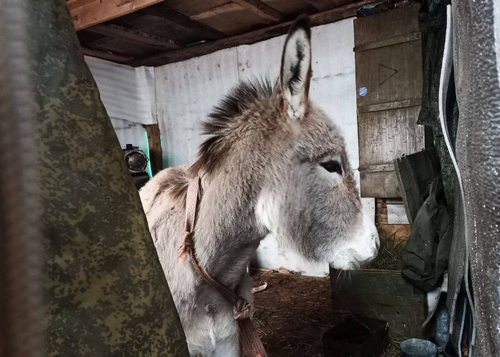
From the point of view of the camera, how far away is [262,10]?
14.1 ft

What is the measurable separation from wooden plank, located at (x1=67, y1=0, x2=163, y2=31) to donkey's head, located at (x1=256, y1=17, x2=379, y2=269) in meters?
2.65

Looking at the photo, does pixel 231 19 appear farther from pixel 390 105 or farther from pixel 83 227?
pixel 83 227

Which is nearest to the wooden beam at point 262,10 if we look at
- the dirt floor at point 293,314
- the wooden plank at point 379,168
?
the wooden plank at point 379,168

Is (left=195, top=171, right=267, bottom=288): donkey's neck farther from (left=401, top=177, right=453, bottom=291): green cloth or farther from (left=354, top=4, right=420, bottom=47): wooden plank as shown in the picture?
(left=354, top=4, right=420, bottom=47): wooden plank

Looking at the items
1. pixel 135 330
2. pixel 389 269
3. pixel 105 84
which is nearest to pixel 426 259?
pixel 389 269

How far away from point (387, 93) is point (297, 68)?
2889 millimetres

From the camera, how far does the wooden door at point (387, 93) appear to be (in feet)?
12.8

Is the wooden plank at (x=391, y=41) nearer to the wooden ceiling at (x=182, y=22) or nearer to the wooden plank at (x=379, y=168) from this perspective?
the wooden ceiling at (x=182, y=22)

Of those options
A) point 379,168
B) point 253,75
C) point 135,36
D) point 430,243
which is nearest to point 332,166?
point 430,243

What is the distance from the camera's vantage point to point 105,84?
5754 millimetres

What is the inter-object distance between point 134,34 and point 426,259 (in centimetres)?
473

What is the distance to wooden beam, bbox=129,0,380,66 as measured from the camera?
446 centimetres

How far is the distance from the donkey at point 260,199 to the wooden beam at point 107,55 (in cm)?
463

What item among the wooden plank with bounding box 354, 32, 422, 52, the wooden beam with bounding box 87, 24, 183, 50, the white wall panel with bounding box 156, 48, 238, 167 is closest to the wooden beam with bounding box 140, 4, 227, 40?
the white wall panel with bounding box 156, 48, 238, 167
